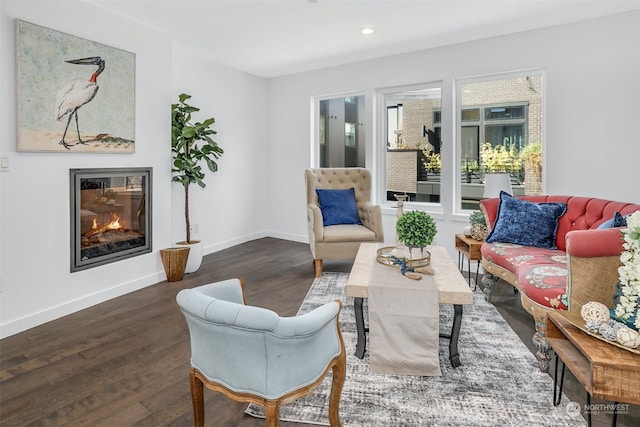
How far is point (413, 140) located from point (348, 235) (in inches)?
71.5

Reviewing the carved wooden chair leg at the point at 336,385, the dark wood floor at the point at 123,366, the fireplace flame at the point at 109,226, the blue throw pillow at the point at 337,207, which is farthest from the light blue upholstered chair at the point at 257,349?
the blue throw pillow at the point at 337,207

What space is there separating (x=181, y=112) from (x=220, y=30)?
100 centimetres

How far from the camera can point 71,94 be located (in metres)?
3.09

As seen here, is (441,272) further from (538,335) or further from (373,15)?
(373,15)

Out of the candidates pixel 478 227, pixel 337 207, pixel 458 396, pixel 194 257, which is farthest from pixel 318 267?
pixel 458 396

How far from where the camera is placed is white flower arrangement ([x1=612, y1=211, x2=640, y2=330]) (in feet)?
4.89

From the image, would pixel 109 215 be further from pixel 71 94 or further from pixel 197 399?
pixel 197 399

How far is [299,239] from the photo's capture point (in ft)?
19.5

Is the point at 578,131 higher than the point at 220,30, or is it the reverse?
the point at 220,30

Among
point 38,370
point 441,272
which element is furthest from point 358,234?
point 38,370

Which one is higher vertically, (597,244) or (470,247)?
(597,244)

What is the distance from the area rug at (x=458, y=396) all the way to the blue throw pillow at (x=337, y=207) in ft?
6.79

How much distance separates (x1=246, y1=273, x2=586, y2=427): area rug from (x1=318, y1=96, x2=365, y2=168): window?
3.53 m

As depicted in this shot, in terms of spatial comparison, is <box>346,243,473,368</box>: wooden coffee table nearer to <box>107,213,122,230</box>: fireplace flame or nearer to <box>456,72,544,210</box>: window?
<box>456,72,544,210</box>: window
